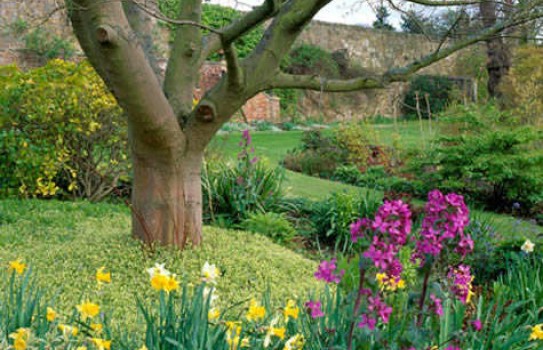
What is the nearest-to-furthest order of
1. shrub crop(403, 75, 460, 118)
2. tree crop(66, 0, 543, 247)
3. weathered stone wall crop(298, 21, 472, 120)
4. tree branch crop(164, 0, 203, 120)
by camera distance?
tree crop(66, 0, 543, 247), tree branch crop(164, 0, 203, 120), weathered stone wall crop(298, 21, 472, 120), shrub crop(403, 75, 460, 118)

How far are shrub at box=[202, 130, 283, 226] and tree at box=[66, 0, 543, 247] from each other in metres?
1.83

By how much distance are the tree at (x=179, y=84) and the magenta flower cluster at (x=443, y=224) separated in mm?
2171

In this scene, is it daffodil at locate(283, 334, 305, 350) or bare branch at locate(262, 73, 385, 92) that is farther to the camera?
bare branch at locate(262, 73, 385, 92)

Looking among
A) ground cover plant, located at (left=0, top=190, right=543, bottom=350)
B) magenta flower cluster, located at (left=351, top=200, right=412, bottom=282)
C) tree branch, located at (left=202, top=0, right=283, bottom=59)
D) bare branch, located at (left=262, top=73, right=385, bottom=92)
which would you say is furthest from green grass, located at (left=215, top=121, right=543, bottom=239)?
magenta flower cluster, located at (left=351, top=200, right=412, bottom=282)

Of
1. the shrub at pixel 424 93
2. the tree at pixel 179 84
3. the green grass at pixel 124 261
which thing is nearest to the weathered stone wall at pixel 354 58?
the shrub at pixel 424 93

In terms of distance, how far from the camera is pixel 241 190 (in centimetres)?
700

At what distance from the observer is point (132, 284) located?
13.8ft

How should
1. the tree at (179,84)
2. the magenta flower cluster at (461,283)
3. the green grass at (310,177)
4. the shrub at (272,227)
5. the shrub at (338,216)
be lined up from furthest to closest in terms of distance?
the green grass at (310,177) → the shrub at (338,216) → the shrub at (272,227) → the tree at (179,84) → the magenta flower cluster at (461,283)

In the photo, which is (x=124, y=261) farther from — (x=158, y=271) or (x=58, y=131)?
(x=58, y=131)

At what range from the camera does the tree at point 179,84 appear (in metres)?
4.02

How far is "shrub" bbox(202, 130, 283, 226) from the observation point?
22.6 feet

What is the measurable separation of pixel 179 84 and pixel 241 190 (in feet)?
7.42

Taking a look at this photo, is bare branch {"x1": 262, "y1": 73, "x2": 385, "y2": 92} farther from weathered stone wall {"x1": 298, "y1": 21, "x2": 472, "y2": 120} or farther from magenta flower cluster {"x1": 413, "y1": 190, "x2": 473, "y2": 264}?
weathered stone wall {"x1": 298, "y1": 21, "x2": 472, "y2": 120}

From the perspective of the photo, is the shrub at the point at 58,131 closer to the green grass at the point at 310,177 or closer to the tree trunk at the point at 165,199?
the green grass at the point at 310,177
